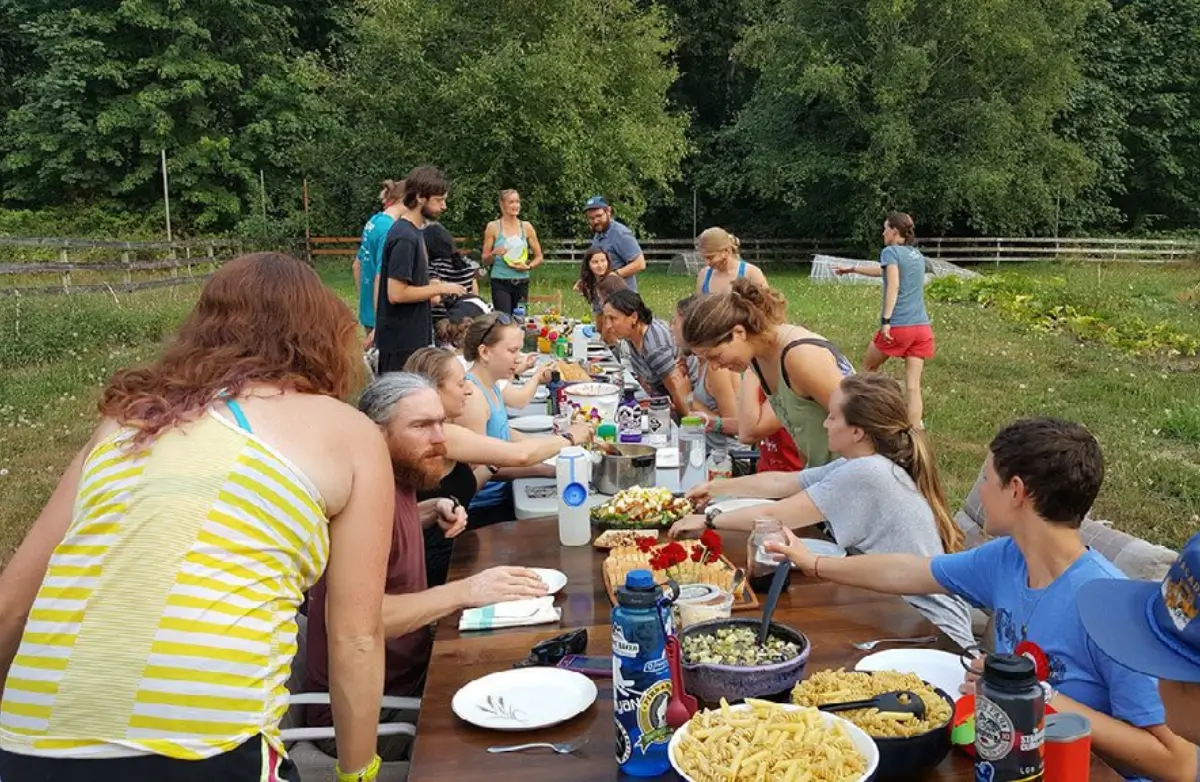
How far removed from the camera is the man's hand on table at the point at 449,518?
10.7ft

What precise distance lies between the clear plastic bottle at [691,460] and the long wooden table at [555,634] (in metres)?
0.70

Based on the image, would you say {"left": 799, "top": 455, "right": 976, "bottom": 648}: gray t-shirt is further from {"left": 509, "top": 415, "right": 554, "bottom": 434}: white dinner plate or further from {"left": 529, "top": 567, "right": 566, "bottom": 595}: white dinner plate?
{"left": 509, "top": 415, "right": 554, "bottom": 434}: white dinner plate

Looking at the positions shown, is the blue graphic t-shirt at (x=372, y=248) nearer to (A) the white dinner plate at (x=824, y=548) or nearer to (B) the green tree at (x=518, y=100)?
(A) the white dinner plate at (x=824, y=548)

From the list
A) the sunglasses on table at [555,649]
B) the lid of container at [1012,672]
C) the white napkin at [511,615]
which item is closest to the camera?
the lid of container at [1012,672]

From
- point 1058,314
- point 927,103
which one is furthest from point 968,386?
point 927,103

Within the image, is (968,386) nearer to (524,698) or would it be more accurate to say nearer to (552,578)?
(552,578)

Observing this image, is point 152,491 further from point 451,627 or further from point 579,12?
point 579,12

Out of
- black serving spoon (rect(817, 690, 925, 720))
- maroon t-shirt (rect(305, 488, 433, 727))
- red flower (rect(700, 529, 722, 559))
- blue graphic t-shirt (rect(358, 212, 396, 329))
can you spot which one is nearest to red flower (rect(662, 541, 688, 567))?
red flower (rect(700, 529, 722, 559))

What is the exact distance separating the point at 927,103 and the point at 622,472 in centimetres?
2521

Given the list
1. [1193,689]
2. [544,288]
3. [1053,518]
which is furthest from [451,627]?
[544,288]

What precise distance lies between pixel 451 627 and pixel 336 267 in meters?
24.6

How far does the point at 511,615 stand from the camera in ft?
8.19

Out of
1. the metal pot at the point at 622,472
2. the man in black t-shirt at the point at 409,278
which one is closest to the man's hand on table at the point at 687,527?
the metal pot at the point at 622,472

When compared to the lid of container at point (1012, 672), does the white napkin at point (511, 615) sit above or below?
below
